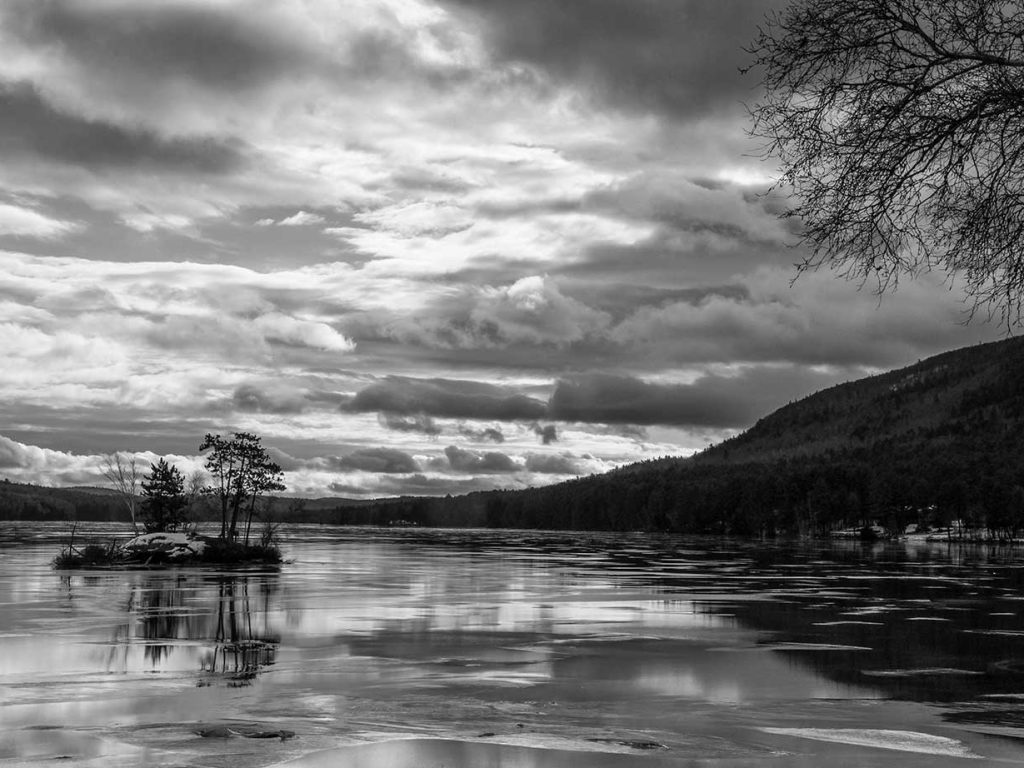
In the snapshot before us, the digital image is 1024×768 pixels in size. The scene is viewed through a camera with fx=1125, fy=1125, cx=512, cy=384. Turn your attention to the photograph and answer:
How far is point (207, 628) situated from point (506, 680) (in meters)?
10.1

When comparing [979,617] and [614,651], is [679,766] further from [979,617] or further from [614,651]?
[979,617]

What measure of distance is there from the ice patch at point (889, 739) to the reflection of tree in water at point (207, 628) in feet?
26.2

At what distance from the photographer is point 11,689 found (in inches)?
605

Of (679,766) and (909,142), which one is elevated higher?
(909,142)

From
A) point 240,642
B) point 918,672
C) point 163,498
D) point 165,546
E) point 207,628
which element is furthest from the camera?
point 163,498

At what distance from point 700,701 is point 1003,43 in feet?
31.8

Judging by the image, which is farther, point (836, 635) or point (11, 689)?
point (836, 635)

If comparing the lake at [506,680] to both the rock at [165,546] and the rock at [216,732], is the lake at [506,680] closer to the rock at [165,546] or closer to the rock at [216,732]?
the rock at [216,732]

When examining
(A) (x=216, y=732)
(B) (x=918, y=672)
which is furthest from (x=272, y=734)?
(B) (x=918, y=672)

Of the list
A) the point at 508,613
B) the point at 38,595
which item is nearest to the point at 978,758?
the point at 508,613

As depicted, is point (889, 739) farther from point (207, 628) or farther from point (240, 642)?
point (207, 628)

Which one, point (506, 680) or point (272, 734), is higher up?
point (272, 734)

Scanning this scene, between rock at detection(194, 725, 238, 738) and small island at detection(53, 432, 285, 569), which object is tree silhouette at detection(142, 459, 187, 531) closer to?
small island at detection(53, 432, 285, 569)

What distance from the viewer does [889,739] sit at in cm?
1229
